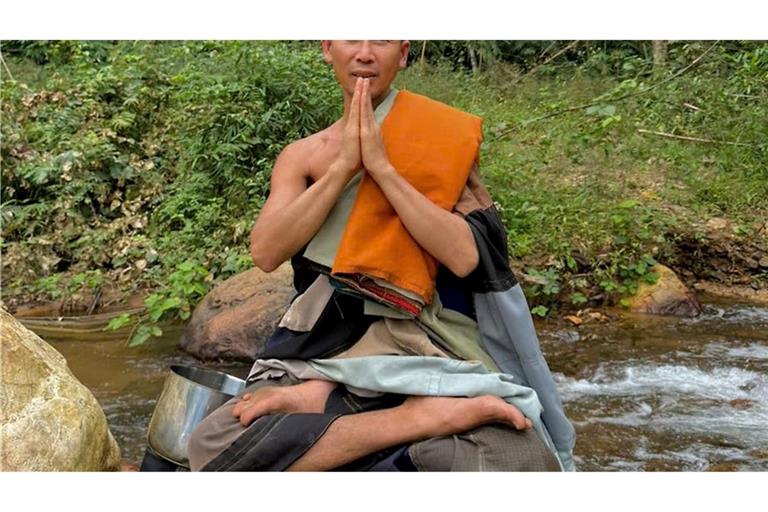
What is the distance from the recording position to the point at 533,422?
1.91 m

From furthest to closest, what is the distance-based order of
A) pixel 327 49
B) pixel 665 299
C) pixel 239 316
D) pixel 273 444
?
pixel 665 299 < pixel 239 316 < pixel 327 49 < pixel 273 444

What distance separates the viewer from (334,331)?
205 cm

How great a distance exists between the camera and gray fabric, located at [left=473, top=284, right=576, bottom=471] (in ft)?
6.63

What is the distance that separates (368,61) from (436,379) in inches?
29.6

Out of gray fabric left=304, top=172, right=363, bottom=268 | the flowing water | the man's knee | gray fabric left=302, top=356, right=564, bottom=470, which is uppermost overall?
gray fabric left=304, top=172, right=363, bottom=268

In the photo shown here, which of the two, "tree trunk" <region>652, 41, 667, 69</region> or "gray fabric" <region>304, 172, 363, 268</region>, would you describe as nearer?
"gray fabric" <region>304, 172, 363, 268</region>

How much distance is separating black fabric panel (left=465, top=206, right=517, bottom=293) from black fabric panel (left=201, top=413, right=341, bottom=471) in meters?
0.46

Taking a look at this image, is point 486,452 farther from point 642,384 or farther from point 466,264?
point 642,384

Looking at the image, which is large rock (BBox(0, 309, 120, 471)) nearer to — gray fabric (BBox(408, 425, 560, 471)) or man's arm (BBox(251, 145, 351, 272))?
man's arm (BBox(251, 145, 351, 272))

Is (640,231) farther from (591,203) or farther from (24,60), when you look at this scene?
(24,60)

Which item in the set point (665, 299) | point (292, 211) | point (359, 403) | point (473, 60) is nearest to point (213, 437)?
point (359, 403)

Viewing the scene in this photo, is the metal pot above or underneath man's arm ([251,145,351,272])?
underneath

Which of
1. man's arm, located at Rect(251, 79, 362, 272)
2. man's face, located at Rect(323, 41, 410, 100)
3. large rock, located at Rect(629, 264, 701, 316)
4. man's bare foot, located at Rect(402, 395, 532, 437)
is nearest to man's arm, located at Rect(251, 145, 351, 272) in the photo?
man's arm, located at Rect(251, 79, 362, 272)

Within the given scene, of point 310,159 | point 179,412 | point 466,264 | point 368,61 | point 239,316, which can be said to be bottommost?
point 239,316
